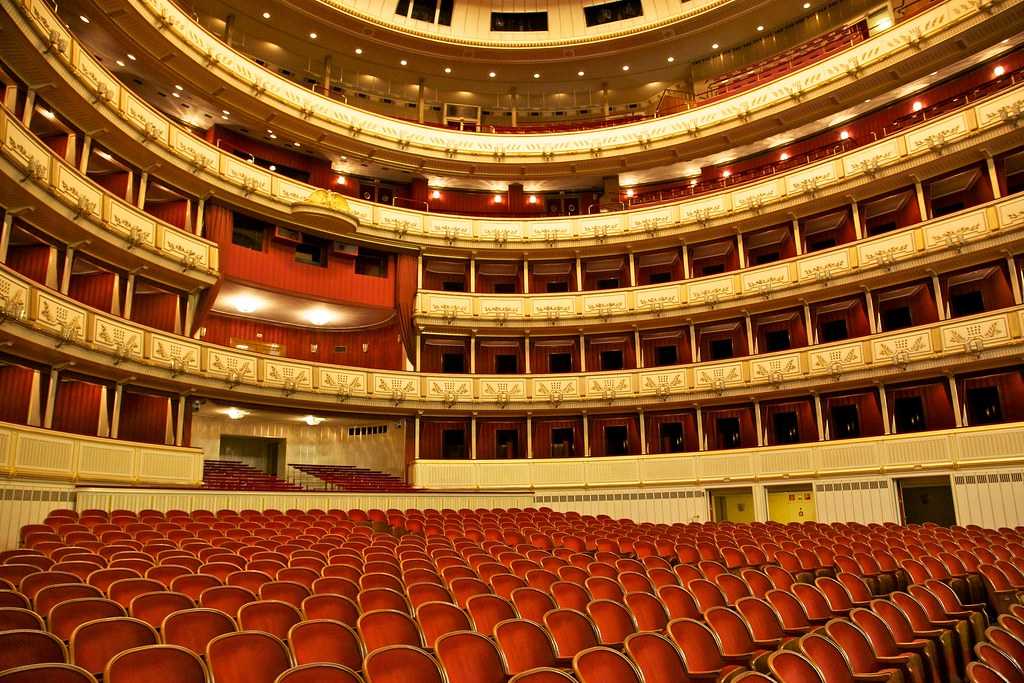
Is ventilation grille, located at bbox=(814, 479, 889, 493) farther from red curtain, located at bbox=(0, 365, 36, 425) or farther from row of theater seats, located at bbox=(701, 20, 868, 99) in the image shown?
red curtain, located at bbox=(0, 365, 36, 425)

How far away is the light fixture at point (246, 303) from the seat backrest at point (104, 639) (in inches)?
538

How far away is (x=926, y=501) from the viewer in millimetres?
13820

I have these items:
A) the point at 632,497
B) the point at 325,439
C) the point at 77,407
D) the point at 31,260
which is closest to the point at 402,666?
the point at 31,260

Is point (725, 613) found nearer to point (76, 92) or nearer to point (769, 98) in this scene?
point (76, 92)

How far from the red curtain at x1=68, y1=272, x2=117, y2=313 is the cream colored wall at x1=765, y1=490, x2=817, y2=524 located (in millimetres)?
12657

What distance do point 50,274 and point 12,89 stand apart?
2.64 metres

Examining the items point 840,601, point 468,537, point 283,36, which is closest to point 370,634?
point 840,601

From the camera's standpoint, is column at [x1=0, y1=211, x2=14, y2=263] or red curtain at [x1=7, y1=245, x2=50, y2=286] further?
red curtain at [x1=7, y1=245, x2=50, y2=286]

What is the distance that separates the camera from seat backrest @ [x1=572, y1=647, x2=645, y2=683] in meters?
2.94

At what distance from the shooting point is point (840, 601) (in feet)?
17.0

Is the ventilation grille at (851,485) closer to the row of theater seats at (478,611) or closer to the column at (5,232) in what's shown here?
the row of theater seats at (478,611)

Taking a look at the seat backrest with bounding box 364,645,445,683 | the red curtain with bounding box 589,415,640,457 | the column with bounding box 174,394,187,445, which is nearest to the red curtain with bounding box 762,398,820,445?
the red curtain with bounding box 589,415,640,457

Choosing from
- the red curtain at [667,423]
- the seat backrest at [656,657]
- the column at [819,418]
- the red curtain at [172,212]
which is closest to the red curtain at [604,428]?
the red curtain at [667,423]

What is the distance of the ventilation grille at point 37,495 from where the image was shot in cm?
829
